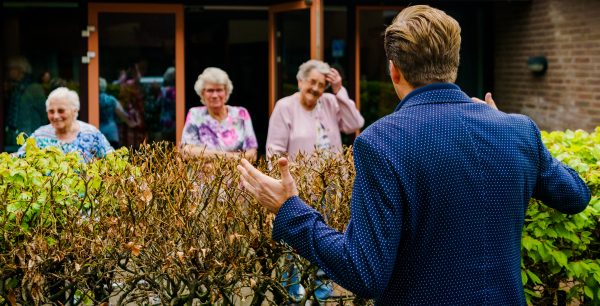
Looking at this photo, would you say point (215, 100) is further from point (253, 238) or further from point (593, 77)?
point (593, 77)

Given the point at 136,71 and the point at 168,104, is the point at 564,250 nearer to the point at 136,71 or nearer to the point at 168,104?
the point at 168,104

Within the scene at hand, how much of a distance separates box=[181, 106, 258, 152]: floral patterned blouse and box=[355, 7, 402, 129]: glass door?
431 centimetres

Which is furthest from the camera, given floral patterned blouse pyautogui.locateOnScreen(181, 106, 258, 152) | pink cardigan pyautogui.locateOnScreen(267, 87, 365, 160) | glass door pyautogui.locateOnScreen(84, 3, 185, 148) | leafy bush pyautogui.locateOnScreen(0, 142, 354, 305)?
glass door pyautogui.locateOnScreen(84, 3, 185, 148)

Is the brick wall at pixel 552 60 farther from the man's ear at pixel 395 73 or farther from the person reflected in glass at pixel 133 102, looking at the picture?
the man's ear at pixel 395 73

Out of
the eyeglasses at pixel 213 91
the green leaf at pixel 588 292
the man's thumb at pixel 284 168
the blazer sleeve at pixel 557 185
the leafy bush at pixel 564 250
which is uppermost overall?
the eyeglasses at pixel 213 91

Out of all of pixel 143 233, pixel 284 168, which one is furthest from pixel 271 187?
pixel 143 233

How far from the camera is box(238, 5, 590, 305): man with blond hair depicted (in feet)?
7.38

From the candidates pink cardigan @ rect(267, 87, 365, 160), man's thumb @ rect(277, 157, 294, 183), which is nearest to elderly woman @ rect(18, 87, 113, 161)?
pink cardigan @ rect(267, 87, 365, 160)

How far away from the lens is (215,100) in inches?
290

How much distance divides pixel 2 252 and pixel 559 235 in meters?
2.49

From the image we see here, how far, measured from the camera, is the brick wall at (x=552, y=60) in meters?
10.4

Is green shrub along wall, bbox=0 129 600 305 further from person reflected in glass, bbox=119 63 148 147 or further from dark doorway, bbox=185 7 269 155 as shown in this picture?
dark doorway, bbox=185 7 269 155

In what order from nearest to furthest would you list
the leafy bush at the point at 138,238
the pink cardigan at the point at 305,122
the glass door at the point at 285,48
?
1. the leafy bush at the point at 138,238
2. the pink cardigan at the point at 305,122
3. the glass door at the point at 285,48

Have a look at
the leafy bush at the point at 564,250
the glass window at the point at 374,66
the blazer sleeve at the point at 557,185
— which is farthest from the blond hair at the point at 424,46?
the glass window at the point at 374,66
